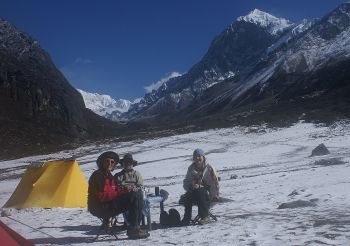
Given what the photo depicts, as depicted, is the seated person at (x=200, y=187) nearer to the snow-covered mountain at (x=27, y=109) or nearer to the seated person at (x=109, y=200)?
the seated person at (x=109, y=200)

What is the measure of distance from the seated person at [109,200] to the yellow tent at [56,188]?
6.44 m

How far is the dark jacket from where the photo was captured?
30.4 feet

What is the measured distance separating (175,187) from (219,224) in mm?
9791

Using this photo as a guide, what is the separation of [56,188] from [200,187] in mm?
6582

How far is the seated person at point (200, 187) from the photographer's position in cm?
1055

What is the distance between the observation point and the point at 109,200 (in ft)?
30.4

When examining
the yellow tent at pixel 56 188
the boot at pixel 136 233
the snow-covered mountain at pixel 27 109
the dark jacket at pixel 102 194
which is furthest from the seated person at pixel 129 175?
the snow-covered mountain at pixel 27 109

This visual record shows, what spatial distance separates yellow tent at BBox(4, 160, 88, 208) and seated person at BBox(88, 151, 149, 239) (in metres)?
6.44

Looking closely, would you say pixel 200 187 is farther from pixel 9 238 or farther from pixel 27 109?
pixel 27 109

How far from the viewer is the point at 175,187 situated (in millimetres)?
19938

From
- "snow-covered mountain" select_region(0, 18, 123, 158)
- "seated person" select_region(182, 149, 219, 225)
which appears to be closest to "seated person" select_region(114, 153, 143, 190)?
"seated person" select_region(182, 149, 219, 225)

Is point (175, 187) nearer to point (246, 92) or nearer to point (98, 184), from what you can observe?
point (98, 184)

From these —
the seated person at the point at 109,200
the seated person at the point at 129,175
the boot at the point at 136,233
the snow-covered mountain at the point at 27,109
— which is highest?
the snow-covered mountain at the point at 27,109

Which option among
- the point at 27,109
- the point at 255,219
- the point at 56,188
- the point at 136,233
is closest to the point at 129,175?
the point at 136,233
